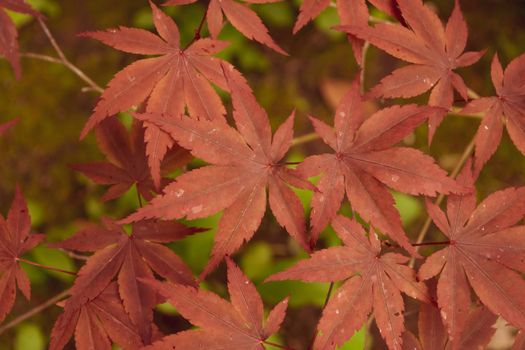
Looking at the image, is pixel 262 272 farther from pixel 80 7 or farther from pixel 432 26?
pixel 80 7

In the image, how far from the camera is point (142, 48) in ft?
2.85

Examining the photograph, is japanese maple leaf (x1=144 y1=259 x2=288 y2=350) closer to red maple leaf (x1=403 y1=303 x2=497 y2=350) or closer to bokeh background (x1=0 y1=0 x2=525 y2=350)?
red maple leaf (x1=403 y1=303 x2=497 y2=350)

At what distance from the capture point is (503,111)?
35.3 inches

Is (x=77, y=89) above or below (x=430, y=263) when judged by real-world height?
below

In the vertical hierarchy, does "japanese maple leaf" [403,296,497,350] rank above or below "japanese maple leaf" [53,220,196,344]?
below

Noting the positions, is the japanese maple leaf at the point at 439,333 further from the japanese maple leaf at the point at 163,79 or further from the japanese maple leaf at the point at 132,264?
the japanese maple leaf at the point at 163,79

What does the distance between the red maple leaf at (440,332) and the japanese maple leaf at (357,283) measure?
6 cm

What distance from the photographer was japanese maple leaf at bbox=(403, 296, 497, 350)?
2.88ft

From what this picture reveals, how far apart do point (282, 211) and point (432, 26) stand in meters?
0.46

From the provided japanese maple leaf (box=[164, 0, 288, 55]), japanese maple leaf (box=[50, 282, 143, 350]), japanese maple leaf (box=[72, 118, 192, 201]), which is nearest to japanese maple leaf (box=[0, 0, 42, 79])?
japanese maple leaf (box=[72, 118, 192, 201])

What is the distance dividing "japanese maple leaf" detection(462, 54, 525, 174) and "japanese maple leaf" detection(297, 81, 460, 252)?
16 centimetres

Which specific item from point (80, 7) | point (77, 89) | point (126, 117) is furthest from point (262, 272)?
point (80, 7)

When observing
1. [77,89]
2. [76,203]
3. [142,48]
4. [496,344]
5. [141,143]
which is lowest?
[496,344]

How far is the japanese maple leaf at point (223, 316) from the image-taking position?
30.5 inches
